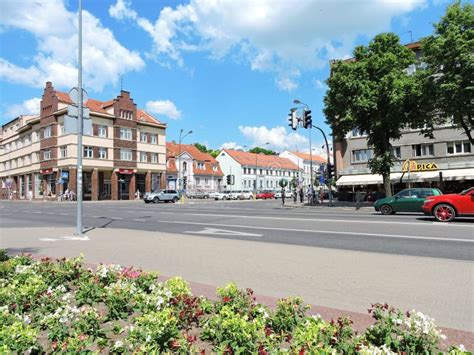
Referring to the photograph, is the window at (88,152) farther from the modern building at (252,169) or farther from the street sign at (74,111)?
the street sign at (74,111)

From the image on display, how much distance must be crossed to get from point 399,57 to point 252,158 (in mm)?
75616

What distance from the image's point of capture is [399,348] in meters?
3.07

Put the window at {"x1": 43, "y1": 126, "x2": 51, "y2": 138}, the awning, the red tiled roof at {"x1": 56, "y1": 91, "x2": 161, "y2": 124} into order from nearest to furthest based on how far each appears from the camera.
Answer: the awning → the red tiled roof at {"x1": 56, "y1": 91, "x2": 161, "y2": 124} → the window at {"x1": 43, "y1": 126, "x2": 51, "y2": 138}

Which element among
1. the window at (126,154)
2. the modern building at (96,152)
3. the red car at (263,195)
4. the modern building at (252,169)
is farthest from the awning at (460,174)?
the modern building at (252,169)

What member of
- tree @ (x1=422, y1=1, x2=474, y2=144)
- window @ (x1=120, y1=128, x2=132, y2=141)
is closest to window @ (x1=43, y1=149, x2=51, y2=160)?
window @ (x1=120, y1=128, x2=132, y2=141)

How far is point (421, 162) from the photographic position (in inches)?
1484

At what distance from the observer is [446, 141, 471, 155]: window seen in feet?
116

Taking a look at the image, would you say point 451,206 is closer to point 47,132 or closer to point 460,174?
point 460,174

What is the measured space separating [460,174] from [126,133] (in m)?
45.7

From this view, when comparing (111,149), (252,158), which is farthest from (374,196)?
(252,158)

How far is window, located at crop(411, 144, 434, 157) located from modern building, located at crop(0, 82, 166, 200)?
40.6 meters

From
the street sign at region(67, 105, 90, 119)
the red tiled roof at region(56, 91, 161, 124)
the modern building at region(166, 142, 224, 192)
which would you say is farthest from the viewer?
the modern building at region(166, 142, 224, 192)

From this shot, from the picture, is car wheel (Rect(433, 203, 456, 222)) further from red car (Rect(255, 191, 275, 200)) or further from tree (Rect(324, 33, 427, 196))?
red car (Rect(255, 191, 275, 200))

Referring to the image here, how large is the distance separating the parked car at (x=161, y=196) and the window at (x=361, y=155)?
22059mm
